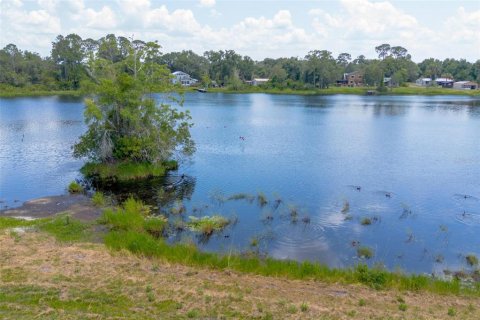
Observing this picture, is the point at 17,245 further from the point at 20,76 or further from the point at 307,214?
the point at 20,76

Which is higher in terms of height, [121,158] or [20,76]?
[20,76]

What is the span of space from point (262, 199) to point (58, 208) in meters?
12.6

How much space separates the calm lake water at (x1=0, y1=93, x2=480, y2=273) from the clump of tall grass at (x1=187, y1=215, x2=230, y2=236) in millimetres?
653

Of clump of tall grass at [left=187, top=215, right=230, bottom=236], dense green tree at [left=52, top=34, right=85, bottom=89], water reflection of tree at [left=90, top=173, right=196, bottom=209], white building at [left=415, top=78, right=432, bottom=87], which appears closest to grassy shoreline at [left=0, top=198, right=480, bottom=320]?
clump of tall grass at [left=187, top=215, right=230, bottom=236]

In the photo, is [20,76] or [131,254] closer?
[131,254]

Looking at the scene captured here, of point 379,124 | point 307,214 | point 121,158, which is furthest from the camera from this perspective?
point 379,124

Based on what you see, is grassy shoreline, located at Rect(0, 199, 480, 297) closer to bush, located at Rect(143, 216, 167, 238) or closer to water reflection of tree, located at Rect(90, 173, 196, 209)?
bush, located at Rect(143, 216, 167, 238)

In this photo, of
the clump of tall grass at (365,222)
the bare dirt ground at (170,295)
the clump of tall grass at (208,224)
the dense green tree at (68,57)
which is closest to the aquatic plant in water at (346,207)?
the clump of tall grass at (365,222)

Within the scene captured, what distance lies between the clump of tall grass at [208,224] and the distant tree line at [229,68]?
92.4 m

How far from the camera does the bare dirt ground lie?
12.3m

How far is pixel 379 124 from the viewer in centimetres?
6569

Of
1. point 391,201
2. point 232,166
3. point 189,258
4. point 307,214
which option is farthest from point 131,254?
point 232,166

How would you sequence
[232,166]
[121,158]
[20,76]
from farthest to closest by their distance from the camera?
1. [20,76]
2. [232,166]
3. [121,158]

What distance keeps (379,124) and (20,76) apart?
353ft
